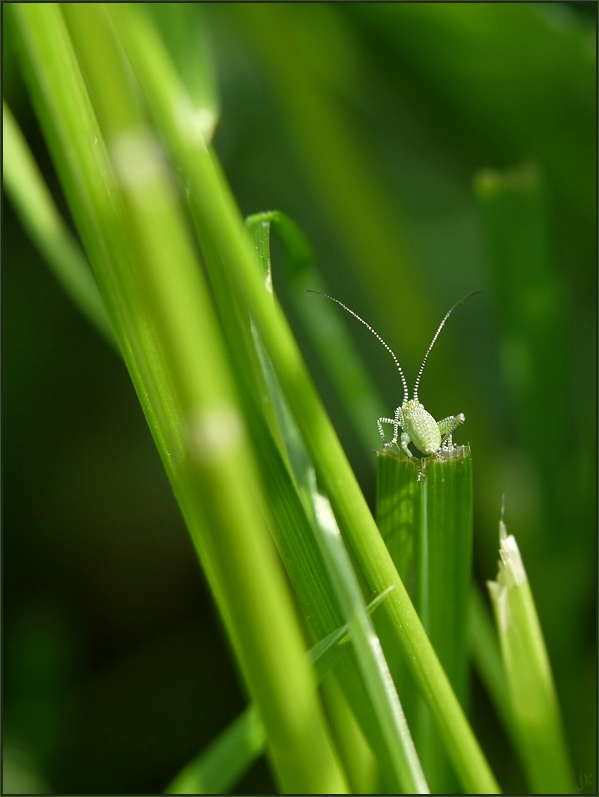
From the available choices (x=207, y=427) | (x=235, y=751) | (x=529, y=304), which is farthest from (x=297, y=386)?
(x=529, y=304)

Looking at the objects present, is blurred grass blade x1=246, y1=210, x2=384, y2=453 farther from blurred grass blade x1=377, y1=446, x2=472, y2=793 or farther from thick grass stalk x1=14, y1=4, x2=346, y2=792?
thick grass stalk x1=14, y1=4, x2=346, y2=792

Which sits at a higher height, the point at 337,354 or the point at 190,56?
the point at 190,56

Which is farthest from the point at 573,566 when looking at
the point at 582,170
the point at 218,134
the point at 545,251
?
the point at 218,134

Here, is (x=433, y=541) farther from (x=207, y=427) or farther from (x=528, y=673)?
(x=207, y=427)

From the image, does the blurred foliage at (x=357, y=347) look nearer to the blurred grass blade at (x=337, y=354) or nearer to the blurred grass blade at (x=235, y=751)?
the blurred grass blade at (x=337, y=354)

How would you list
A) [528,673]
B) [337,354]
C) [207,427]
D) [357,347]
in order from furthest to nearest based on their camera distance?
[357,347] → [337,354] → [528,673] → [207,427]

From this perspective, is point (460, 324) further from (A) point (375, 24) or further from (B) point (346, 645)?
(B) point (346, 645)

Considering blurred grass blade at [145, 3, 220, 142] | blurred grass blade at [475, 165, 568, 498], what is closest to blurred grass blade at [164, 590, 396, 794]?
blurred grass blade at [145, 3, 220, 142]
